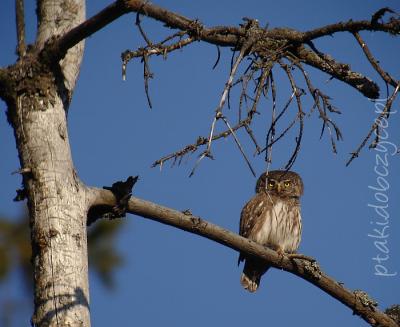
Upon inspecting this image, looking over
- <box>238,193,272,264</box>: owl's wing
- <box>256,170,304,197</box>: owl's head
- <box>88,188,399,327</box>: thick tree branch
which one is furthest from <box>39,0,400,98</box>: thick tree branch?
<box>256,170,304,197</box>: owl's head

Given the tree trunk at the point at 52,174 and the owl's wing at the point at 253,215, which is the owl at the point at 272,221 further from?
the tree trunk at the point at 52,174

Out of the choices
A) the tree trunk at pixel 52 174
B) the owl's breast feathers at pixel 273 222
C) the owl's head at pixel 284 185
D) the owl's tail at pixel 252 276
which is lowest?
the tree trunk at pixel 52 174

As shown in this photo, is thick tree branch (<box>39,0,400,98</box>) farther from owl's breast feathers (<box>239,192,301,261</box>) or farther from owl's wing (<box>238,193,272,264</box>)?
owl's wing (<box>238,193,272,264</box>)

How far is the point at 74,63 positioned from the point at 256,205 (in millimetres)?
4818

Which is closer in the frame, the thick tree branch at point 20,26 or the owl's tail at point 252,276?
the thick tree branch at point 20,26

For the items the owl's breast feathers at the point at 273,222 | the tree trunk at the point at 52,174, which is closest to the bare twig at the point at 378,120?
the tree trunk at the point at 52,174

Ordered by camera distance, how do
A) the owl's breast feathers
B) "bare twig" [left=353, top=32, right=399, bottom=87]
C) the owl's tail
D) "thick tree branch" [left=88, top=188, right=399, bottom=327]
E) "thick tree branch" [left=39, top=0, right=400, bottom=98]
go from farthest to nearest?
the owl's tail → the owl's breast feathers → "thick tree branch" [left=88, top=188, right=399, bottom=327] → "bare twig" [left=353, top=32, right=399, bottom=87] → "thick tree branch" [left=39, top=0, right=400, bottom=98]

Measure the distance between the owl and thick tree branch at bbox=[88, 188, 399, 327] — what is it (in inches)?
101

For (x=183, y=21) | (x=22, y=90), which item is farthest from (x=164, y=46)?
(x=22, y=90)

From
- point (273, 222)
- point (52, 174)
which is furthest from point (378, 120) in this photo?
point (273, 222)

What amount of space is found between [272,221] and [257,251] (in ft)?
10.4

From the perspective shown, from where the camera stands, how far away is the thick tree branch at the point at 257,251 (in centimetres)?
382

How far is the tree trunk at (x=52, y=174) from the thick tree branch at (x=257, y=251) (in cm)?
29

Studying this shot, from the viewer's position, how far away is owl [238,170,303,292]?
25.9ft
